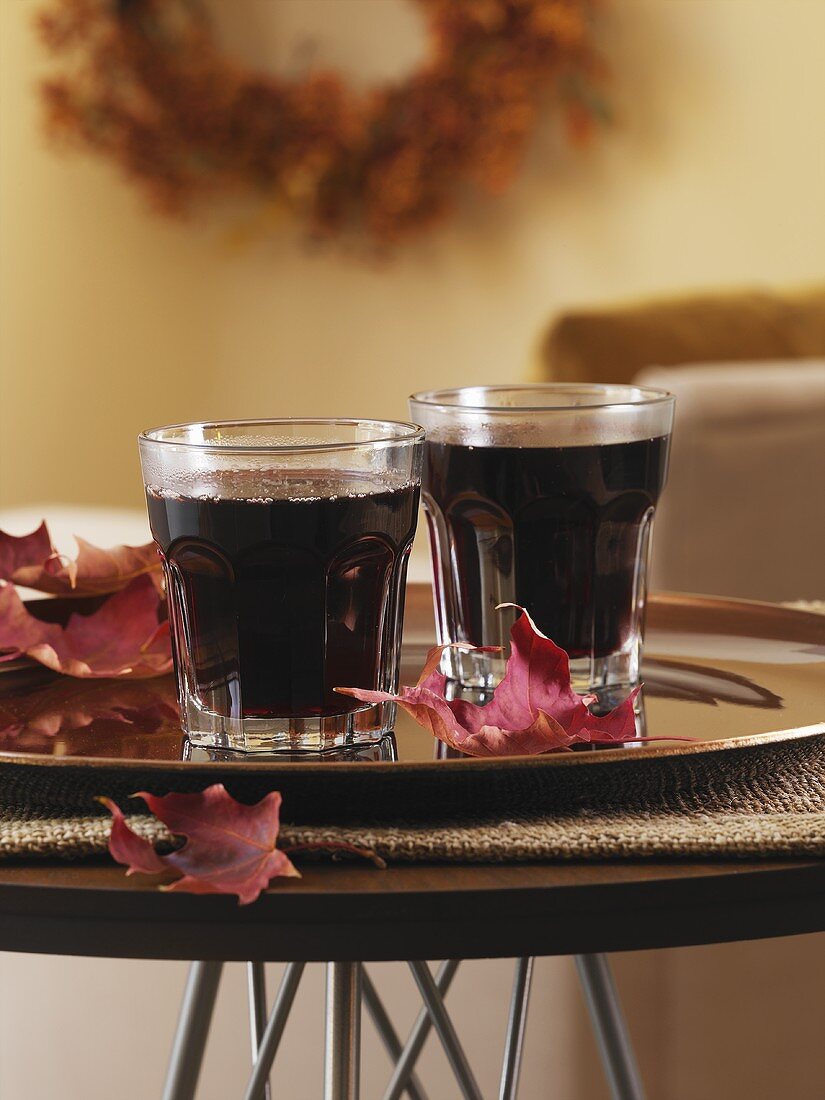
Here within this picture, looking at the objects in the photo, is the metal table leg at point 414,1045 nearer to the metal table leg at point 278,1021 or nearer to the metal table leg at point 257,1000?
the metal table leg at point 257,1000

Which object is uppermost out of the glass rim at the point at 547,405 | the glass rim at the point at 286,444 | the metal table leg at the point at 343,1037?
the glass rim at the point at 547,405

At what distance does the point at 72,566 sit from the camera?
695mm

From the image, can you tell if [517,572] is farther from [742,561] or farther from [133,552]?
[742,561]

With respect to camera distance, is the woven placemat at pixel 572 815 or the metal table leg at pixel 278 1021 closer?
the woven placemat at pixel 572 815

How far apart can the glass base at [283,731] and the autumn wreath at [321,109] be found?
→ 3.25 metres

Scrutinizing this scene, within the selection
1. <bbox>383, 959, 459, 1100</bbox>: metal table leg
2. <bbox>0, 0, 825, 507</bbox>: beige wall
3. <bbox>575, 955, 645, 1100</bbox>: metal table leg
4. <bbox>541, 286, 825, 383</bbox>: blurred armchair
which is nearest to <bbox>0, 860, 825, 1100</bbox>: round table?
<bbox>575, 955, 645, 1100</bbox>: metal table leg

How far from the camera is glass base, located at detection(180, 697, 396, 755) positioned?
0.51 metres

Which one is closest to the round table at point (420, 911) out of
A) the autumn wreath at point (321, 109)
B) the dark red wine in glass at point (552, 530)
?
the dark red wine in glass at point (552, 530)

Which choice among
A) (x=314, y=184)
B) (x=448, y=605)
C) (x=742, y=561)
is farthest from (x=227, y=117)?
(x=448, y=605)

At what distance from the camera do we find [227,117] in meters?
3.67

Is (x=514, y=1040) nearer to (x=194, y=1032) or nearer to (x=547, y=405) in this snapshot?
(x=194, y=1032)

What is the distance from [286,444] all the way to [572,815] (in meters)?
0.21

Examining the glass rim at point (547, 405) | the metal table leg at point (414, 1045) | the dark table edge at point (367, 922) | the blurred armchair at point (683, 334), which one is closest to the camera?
the dark table edge at point (367, 922)

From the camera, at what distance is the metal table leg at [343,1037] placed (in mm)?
538
